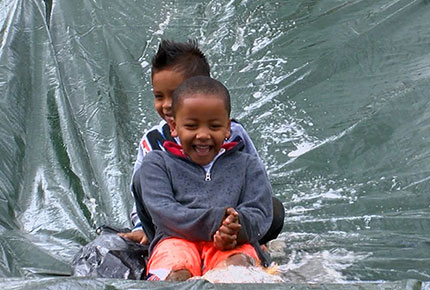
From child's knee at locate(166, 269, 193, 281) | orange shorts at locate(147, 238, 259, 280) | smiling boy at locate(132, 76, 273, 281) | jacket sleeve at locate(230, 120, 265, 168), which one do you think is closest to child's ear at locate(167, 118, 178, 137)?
smiling boy at locate(132, 76, 273, 281)

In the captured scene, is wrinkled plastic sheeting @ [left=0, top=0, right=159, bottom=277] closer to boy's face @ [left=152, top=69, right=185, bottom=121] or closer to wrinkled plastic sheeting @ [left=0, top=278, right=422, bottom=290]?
boy's face @ [left=152, top=69, right=185, bottom=121]

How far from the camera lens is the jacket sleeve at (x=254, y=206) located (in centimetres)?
212

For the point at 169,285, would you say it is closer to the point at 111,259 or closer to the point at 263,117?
the point at 111,259

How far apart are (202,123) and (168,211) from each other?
0.83 ft

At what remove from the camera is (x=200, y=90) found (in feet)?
7.11

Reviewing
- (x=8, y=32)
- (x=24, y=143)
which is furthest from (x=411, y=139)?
(x=8, y=32)

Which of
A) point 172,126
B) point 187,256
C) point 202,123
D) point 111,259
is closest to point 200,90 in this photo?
point 202,123

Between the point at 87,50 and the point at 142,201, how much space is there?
6.41ft

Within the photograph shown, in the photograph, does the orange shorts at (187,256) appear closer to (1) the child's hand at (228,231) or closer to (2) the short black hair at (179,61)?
(1) the child's hand at (228,231)

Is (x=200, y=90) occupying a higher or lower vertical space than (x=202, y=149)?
higher

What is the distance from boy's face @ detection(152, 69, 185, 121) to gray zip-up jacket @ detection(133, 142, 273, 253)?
0.86 ft

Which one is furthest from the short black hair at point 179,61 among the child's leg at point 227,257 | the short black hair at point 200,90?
the child's leg at point 227,257

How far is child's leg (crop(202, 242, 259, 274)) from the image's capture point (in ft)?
6.77

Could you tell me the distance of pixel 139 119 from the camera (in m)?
3.66
